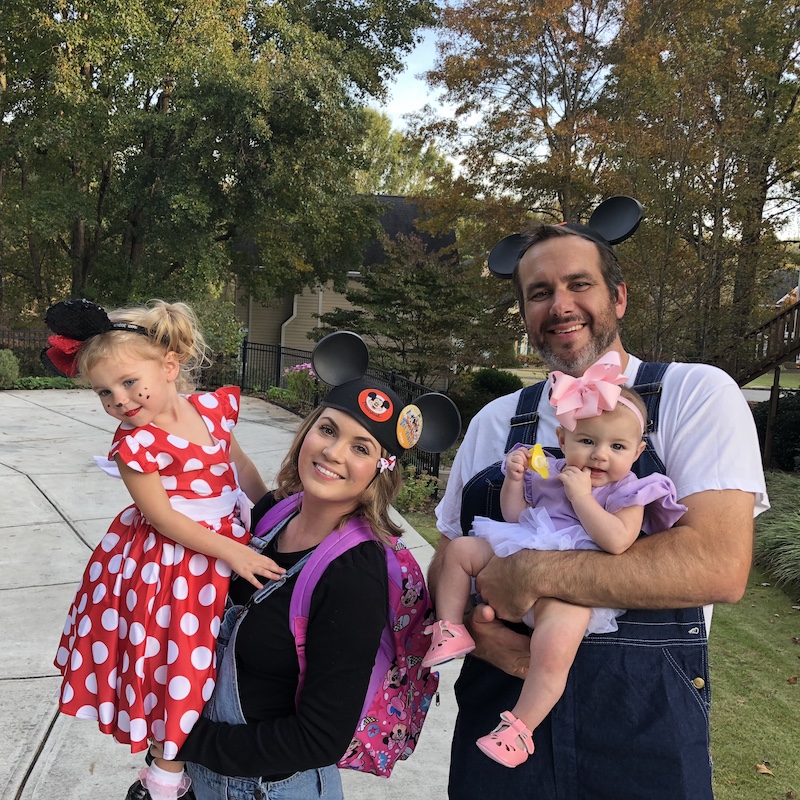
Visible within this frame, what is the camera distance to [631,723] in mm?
1451

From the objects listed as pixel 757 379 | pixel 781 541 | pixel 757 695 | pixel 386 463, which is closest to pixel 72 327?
pixel 386 463

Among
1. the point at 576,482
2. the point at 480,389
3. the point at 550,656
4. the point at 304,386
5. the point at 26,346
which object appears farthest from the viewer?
the point at 26,346

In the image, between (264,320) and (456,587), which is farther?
(264,320)

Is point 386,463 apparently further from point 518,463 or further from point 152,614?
point 152,614

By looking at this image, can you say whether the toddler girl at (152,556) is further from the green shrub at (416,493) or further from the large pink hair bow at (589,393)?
the green shrub at (416,493)

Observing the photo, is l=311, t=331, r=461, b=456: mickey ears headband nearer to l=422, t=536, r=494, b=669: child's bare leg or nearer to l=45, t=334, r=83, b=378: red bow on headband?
l=422, t=536, r=494, b=669: child's bare leg

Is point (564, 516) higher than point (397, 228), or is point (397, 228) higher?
point (397, 228)

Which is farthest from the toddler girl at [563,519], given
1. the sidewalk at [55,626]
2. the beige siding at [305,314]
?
the beige siding at [305,314]

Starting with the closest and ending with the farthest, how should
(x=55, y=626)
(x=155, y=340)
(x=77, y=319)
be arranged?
(x=77, y=319) < (x=155, y=340) < (x=55, y=626)

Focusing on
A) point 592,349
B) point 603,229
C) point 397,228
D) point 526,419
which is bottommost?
point 526,419

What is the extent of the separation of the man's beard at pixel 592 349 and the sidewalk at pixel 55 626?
1.95 m

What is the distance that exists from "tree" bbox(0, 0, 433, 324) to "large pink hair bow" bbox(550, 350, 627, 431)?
47.5 feet

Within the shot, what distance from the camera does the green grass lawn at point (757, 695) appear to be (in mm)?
3180

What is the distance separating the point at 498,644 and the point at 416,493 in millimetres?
5765
